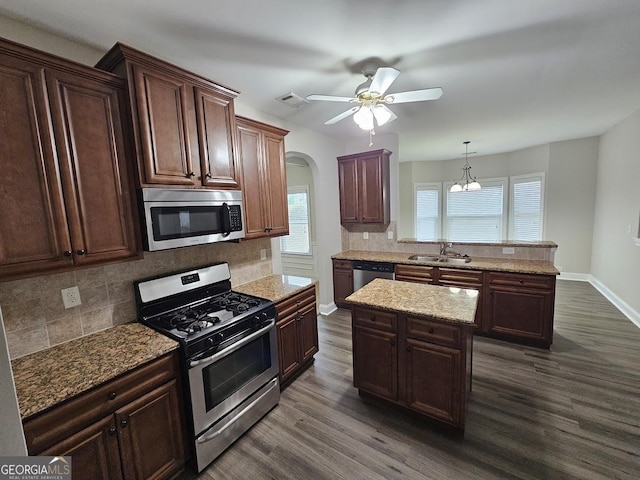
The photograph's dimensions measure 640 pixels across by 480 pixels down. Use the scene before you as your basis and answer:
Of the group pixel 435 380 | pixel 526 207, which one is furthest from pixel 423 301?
pixel 526 207

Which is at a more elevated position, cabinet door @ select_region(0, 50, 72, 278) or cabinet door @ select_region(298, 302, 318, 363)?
cabinet door @ select_region(0, 50, 72, 278)

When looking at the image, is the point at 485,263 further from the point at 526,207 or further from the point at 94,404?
the point at 94,404

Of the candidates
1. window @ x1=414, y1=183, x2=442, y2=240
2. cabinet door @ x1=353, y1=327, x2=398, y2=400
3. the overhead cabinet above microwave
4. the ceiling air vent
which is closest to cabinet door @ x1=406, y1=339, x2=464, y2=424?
cabinet door @ x1=353, y1=327, x2=398, y2=400

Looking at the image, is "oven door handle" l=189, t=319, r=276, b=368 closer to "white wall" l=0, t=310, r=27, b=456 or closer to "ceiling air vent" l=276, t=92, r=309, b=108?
"white wall" l=0, t=310, r=27, b=456

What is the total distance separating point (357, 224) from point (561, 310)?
3.38 m

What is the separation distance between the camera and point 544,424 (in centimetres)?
209

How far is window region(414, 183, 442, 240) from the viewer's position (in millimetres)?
7320

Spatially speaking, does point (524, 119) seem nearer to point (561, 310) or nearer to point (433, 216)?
point (561, 310)

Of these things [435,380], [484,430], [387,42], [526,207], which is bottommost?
[484,430]

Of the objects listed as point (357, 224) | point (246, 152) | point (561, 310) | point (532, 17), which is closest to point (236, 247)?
point (246, 152)

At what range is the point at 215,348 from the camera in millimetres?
1813

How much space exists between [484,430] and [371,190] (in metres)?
3.19

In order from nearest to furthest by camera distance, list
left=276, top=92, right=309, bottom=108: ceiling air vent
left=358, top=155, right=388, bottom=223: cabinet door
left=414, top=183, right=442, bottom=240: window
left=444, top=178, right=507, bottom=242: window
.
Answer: left=276, top=92, right=309, bottom=108: ceiling air vent, left=358, top=155, right=388, bottom=223: cabinet door, left=444, top=178, right=507, bottom=242: window, left=414, top=183, right=442, bottom=240: window

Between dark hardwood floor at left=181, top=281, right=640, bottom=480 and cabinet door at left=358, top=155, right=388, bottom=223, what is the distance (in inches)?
90.1
